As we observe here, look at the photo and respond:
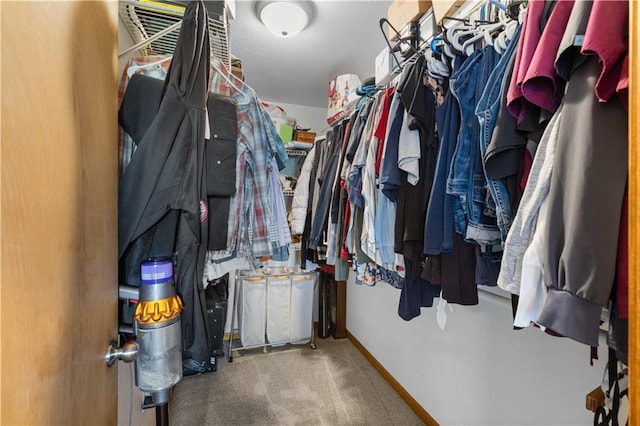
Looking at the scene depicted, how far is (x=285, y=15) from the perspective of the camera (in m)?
1.56

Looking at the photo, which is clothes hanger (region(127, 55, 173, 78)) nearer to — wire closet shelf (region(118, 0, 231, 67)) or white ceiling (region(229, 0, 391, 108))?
wire closet shelf (region(118, 0, 231, 67))

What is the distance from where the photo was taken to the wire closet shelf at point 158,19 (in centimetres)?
87

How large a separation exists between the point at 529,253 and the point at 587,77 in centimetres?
31

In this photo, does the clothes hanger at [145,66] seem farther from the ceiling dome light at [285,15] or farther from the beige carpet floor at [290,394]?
the beige carpet floor at [290,394]

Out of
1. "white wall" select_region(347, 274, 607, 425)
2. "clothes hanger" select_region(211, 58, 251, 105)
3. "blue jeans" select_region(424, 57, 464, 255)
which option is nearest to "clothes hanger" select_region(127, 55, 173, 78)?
"clothes hanger" select_region(211, 58, 251, 105)

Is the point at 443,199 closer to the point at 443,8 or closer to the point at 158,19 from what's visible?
the point at 443,8

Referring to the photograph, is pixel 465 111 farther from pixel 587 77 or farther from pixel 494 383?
pixel 494 383

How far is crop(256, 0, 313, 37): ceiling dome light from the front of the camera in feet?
5.00

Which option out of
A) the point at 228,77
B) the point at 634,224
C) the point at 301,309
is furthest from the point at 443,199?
the point at 301,309

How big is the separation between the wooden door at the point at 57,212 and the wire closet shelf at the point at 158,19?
346mm

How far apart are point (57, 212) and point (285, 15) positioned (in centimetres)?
159

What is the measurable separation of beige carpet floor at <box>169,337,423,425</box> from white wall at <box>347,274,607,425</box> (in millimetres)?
220

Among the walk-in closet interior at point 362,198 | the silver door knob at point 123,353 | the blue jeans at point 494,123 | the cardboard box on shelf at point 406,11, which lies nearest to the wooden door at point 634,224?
the walk-in closet interior at point 362,198

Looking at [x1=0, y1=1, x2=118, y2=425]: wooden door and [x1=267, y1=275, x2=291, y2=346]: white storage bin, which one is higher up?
[x1=0, y1=1, x2=118, y2=425]: wooden door
